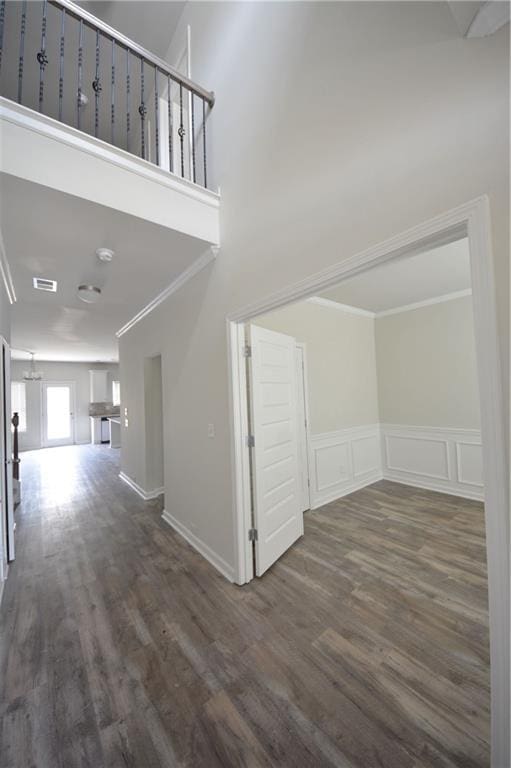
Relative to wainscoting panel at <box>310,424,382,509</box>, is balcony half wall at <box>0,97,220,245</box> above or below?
above

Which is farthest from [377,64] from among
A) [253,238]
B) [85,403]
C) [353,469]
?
[85,403]

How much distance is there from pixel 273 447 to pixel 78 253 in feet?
7.63

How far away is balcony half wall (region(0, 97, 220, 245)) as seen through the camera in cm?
158

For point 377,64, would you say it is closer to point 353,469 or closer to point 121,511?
point 353,469

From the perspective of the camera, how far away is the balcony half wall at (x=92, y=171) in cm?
158

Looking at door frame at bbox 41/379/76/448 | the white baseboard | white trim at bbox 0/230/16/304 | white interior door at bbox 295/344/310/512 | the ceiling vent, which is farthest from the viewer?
door frame at bbox 41/379/76/448

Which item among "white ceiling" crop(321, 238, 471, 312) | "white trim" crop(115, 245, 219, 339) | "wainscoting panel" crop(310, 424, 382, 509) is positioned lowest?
"wainscoting panel" crop(310, 424, 382, 509)

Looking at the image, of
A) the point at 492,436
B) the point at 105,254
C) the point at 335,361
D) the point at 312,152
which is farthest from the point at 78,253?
the point at 335,361

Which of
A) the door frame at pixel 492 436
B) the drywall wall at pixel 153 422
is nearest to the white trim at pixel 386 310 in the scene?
the drywall wall at pixel 153 422

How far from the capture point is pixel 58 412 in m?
9.51

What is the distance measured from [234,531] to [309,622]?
2.50 ft

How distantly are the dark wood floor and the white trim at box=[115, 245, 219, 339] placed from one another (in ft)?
8.83

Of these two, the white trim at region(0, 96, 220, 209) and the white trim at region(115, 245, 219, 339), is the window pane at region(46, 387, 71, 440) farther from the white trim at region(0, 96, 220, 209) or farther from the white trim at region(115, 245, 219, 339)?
the white trim at region(0, 96, 220, 209)

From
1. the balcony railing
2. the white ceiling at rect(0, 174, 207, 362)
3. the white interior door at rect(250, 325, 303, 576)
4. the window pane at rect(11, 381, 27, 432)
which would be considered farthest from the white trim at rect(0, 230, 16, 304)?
the window pane at rect(11, 381, 27, 432)
